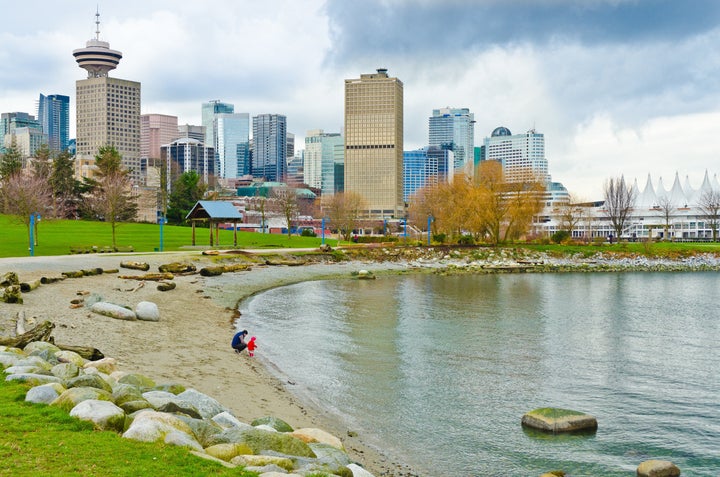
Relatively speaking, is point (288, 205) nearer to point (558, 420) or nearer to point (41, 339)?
point (41, 339)

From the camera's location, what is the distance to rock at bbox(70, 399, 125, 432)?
862cm

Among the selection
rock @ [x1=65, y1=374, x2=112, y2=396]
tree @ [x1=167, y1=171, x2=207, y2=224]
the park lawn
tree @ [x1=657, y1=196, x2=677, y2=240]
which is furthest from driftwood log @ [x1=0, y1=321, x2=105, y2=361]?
tree @ [x1=657, y1=196, x2=677, y2=240]

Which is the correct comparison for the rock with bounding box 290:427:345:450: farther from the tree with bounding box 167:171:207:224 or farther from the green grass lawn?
the tree with bounding box 167:171:207:224

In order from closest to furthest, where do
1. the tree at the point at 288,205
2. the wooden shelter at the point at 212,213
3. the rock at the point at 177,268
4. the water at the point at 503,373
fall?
the water at the point at 503,373
the rock at the point at 177,268
the wooden shelter at the point at 212,213
the tree at the point at 288,205

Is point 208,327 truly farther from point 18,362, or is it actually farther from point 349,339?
point 18,362

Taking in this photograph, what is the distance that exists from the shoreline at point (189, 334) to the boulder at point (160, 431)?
3291mm

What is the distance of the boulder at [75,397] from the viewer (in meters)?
9.22

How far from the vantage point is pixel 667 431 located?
12930 millimetres

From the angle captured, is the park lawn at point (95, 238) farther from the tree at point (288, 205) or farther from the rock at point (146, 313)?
the rock at point (146, 313)

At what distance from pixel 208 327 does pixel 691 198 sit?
591 feet

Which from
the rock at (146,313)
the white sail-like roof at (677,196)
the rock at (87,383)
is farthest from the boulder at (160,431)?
the white sail-like roof at (677,196)

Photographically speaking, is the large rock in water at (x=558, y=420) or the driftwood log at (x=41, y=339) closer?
the large rock in water at (x=558, y=420)

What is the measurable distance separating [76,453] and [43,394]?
2.34m

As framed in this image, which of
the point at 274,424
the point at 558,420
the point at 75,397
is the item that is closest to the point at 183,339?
the point at 274,424
